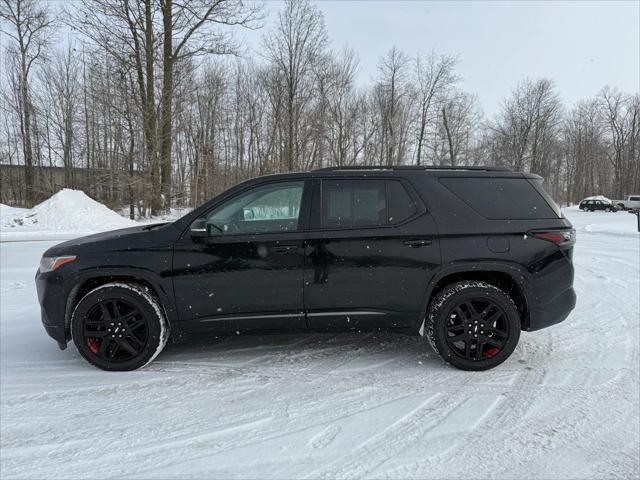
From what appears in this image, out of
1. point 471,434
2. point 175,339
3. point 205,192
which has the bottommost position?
point 471,434

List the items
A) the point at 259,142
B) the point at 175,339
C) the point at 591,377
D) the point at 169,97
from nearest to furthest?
the point at 591,377, the point at 175,339, the point at 169,97, the point at 259,142

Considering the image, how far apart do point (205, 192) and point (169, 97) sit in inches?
381

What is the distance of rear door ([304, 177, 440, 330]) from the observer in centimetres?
347

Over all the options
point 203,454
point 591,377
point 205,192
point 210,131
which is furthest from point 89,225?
point 210,131

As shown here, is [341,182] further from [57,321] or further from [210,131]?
[210,131]

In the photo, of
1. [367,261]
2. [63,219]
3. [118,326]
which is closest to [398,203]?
[367,261]

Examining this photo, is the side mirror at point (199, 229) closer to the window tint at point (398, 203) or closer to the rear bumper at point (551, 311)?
the window tint at point (398, 203)

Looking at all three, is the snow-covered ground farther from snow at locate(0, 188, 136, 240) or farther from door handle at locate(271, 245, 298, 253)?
snow at locate(0, 188, 136, 240)

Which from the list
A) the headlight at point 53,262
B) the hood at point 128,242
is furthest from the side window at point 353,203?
the headlight at point 53,262

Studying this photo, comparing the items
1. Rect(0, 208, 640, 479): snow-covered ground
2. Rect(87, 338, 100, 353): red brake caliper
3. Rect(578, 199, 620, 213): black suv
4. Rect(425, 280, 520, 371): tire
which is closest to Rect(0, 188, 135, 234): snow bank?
Rect(0, 208, 640, 479): snow-covered ground

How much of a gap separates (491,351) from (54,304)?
3919 millimetres

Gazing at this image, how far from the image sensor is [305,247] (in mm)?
3457

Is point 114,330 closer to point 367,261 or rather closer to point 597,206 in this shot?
point 367,261

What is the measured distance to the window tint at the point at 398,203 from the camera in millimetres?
3557
